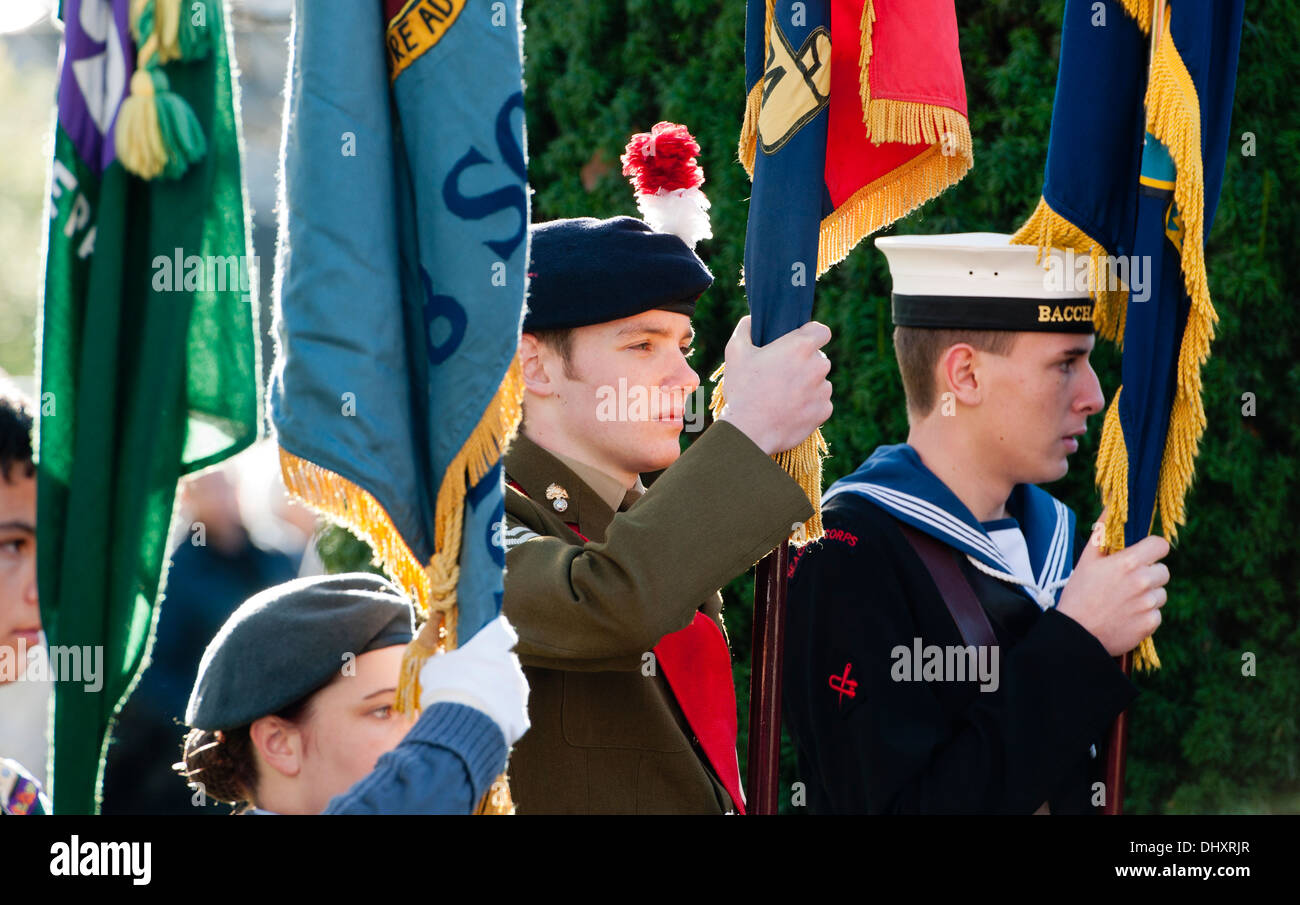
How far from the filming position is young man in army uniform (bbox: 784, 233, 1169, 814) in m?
2.69

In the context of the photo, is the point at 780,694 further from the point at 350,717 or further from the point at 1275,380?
the point at 1275,380

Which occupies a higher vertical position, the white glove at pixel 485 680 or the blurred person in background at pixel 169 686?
the white glove at pixel 485 680

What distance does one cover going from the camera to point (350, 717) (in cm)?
243

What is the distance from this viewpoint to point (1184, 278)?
8.66 ft

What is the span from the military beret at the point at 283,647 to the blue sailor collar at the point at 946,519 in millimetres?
1021

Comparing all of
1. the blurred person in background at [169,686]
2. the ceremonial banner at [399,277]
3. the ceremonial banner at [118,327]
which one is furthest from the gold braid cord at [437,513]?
the blurred person in background at [169,686]

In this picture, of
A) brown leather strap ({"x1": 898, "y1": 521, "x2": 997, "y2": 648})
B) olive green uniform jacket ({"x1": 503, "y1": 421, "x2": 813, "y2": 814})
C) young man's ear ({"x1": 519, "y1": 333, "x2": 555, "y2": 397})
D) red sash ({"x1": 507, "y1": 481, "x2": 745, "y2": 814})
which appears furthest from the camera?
→ brown leather strap ({"x1": 898, "y1": 521, "x2": 997, "y2": 648})

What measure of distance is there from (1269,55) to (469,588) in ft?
10.2

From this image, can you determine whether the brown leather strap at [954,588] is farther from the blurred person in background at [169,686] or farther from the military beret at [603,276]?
the blurred person in background at [169,686]

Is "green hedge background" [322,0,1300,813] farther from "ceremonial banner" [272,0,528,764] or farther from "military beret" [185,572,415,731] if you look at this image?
"ceremonial banner" [272,0,528,764]

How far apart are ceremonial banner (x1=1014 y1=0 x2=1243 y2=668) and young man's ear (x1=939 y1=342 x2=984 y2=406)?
0.46 meters

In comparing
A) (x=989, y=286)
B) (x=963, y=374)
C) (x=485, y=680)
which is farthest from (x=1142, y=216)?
(x=485, y=680)

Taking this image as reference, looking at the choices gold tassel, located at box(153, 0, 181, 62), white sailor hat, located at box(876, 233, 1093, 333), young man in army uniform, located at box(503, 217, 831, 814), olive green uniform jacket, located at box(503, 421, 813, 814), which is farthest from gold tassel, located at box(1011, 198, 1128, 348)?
gold tassel, located at box(153, 0, 181, 62)

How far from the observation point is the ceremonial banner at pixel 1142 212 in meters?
2.62
